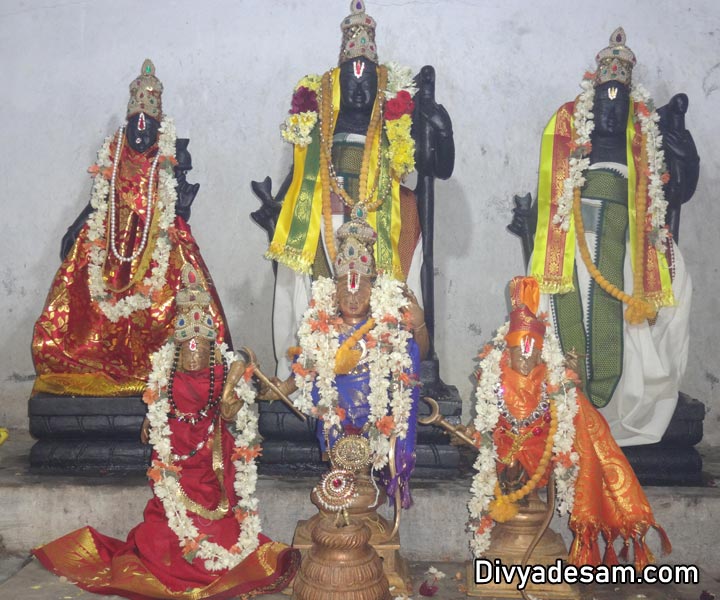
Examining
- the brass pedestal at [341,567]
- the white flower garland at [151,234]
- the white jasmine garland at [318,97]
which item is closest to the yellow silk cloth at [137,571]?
the brass pedestal at [341,567]

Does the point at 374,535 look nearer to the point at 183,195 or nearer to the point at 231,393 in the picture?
the point at 231,393

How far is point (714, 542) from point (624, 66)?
279cm

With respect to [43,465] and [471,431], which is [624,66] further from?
[43,465]

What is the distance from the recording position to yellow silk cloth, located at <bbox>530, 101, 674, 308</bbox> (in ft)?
16.3

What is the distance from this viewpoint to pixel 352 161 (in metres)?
5.16

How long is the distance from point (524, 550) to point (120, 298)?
287 centimetres

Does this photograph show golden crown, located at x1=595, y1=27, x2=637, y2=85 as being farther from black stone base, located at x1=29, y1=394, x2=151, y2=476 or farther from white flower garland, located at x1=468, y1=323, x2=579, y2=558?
black stone base, located at x1=29, y1=394, x2=151, y2=476

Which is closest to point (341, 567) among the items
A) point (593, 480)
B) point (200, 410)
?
point (200, 410)

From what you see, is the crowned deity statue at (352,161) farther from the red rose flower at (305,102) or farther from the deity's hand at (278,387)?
the deity's hand at (278,387)

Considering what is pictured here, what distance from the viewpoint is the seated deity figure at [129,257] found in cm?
518

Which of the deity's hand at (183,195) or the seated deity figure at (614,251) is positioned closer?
the seated deity figure at (614,251)

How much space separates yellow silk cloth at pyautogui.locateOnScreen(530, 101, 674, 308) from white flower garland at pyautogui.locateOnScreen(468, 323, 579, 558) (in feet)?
3.19

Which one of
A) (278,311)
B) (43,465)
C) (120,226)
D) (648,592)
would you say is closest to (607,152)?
(278,311)

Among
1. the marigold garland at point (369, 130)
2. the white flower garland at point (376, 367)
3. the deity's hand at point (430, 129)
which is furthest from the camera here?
the deity's hand at point (430, 129)
